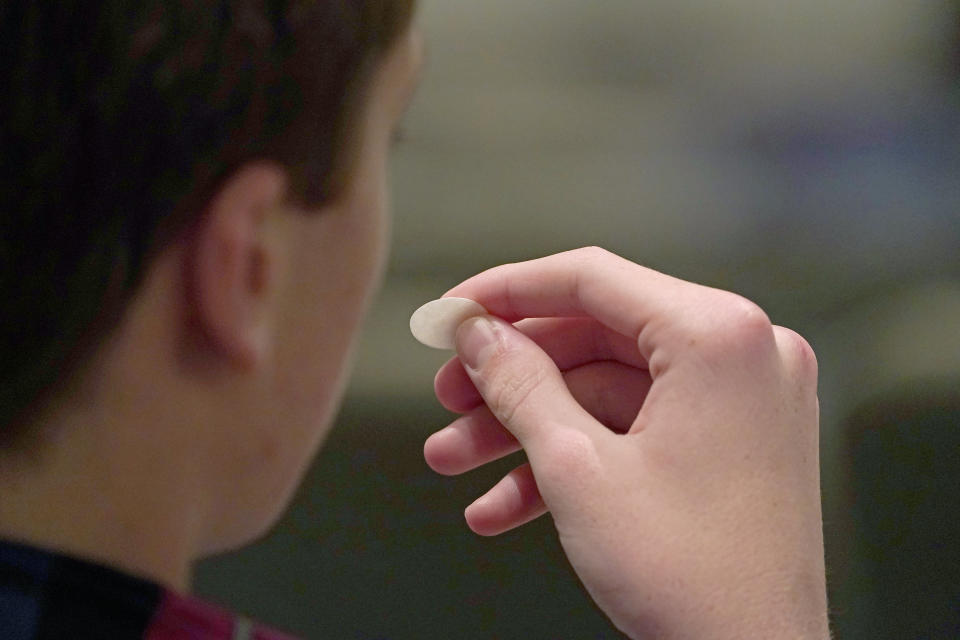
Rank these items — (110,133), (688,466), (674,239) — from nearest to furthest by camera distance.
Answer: (110,133), (688,466), (674,239)

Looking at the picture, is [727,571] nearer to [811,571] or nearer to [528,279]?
[811,571]

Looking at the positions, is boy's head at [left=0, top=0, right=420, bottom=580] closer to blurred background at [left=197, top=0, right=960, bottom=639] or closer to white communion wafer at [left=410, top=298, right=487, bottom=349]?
white communion wafer at [left=410, top=298, right=487, bottom=349]

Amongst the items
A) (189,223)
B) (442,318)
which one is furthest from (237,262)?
(442,318)

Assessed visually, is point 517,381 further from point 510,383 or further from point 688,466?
point 688,466

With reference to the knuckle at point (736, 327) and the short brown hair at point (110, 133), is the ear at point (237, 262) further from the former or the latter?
the knuckle at point (736, 327)

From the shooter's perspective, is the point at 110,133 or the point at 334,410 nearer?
the point at 110,133

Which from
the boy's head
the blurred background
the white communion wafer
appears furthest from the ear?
the blurred background

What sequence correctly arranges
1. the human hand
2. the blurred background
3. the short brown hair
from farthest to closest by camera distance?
the blurred background < the human hand < the short brown hair
